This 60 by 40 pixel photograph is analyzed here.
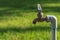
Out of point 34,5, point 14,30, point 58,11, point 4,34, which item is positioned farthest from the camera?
point 34,5

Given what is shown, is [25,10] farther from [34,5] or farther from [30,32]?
[30,32]

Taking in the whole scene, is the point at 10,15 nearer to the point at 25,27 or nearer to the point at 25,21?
the point at 25,21

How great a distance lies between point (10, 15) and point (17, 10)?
0.67 m

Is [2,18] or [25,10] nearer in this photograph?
[2,18]

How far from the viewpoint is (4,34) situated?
468 cm

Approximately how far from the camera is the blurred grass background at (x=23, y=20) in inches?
182

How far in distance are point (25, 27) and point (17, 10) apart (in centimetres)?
202

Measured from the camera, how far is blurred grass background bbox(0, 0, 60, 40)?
182 inches

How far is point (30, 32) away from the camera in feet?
16.1

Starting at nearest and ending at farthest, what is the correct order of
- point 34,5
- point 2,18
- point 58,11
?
point 2,18, point 58,11, point 34,5

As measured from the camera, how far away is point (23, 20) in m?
5.93

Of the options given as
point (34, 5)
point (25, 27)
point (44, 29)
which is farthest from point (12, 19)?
point (34, 5)

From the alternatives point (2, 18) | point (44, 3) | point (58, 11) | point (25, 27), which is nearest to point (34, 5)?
point (44, 3)

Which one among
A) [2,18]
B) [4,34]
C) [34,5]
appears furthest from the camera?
[34,5]
